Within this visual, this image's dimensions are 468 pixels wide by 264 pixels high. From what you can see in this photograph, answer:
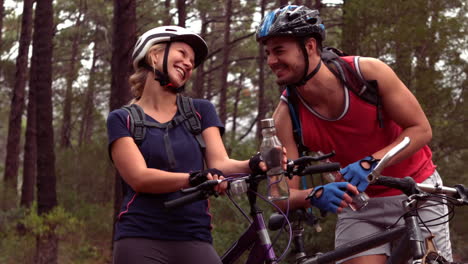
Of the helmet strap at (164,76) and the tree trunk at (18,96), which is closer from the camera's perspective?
the helmet strap at (164,76)

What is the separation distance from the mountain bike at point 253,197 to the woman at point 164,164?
10cm

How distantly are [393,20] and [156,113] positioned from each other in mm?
7591

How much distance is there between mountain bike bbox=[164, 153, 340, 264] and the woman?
10cm

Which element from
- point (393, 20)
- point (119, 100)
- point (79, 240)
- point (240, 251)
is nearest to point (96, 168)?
point (79, 240)

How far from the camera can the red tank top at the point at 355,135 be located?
395 centimetres

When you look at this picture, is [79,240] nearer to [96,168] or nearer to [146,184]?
[96,168]

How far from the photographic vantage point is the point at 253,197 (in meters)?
3.44

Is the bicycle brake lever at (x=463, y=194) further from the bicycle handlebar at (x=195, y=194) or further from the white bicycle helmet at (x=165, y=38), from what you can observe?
the white bicycle helmet at (x=165, y=38)

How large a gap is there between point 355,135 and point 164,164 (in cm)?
122

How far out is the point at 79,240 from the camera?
1530 centimetres

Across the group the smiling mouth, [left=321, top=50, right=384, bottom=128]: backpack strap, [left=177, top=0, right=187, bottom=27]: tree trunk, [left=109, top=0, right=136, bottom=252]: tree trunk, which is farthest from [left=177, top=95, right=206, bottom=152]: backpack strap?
[left=177, top=0, right=187, bottom=27]: tree trunk

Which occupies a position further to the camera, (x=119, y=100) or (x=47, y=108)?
(x=47, y=108)

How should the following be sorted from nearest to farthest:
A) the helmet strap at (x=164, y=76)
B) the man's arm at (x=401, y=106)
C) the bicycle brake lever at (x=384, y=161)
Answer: the bicycle brake lever at (x=384, y=161) < the helmet strap at (x=164, y=76) < the man's arm at (x=401, y=106)

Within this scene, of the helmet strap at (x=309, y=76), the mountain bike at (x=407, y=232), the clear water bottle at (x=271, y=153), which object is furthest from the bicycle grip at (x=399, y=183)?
the helmet strap at (x=309, y=76)
